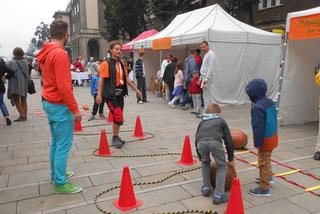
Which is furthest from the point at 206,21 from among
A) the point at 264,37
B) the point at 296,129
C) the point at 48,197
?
the point at 48,197

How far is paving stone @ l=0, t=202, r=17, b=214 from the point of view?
3.51 meters

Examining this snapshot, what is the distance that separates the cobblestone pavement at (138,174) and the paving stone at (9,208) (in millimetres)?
10

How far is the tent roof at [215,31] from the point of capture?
1037 centimetres

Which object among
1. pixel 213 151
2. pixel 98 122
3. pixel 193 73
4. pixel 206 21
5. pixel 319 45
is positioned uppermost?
pixel 206 21

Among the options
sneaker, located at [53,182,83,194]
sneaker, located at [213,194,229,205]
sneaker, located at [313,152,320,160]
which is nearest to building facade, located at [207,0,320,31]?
sneaker, located at [313,152,320,160]

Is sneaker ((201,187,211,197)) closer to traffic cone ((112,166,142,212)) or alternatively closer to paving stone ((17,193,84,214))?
traffic cone ((112,166,142,212))

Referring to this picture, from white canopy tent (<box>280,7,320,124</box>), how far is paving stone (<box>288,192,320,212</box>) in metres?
4.36

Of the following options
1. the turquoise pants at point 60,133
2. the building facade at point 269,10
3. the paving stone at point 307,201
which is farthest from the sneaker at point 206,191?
the building facade at point 269,10

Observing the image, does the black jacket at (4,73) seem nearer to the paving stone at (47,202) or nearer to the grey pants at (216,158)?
the paving stone at (47,202)

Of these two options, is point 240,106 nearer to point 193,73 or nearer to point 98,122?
point 193,73

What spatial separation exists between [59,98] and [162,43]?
30.9ft

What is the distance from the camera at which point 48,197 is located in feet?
12.7

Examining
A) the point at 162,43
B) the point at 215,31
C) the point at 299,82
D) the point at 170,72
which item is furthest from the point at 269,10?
the point at 299,82

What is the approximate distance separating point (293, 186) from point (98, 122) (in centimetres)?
564
